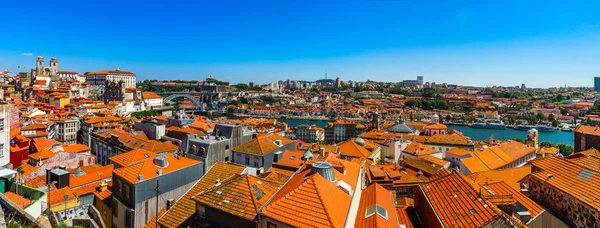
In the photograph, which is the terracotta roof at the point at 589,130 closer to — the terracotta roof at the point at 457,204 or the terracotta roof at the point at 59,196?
the terracotta roof at the point at 457,204

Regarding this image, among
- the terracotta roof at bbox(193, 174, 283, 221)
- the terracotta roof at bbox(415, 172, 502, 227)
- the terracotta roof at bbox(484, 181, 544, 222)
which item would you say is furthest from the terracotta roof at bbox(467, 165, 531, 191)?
the terracotta roof at bbox(193, 174, 283, 221)

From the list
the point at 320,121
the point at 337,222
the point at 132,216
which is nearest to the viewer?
the point at 337,222

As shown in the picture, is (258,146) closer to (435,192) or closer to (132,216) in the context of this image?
(132,216)

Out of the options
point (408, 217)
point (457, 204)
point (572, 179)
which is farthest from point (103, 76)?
point (572, 179)

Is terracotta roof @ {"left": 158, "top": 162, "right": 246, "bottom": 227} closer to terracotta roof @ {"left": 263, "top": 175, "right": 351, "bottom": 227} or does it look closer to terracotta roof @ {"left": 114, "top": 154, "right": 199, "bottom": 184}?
terracotta roof @ {"left": 114, "top": 154, "right": 199, "bottom": 184}

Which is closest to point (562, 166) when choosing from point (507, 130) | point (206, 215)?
point (206, 215)
